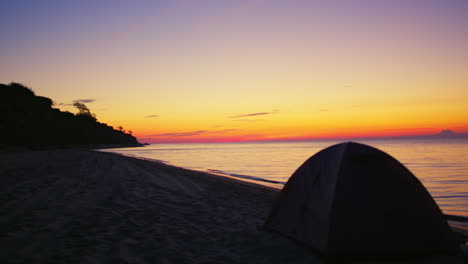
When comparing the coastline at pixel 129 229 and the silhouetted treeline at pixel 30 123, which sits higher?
the silhouetted treeline at pixel 30 123

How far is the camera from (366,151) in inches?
214

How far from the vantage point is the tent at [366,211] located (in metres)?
4.87

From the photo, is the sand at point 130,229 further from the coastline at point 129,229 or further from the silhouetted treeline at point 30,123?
the silhouetted treeline at point 30,123

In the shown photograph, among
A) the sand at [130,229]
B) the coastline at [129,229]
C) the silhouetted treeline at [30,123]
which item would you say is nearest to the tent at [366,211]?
the sand at [130,229]

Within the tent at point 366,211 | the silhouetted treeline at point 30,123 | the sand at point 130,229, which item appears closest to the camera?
the tent at point 366,211

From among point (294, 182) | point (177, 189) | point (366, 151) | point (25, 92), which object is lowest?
point (177, 189)

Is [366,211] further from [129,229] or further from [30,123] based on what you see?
[30,123]

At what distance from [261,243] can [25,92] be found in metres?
88.7

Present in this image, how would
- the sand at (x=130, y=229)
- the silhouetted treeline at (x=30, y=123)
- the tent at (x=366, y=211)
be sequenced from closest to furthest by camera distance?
the tent at (x=366, y=211)
the sand at (x=130, y=229)
the silhouetted treeline at (x=30, y=123)

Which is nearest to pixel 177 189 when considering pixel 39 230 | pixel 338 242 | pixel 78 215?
pixel 78 215

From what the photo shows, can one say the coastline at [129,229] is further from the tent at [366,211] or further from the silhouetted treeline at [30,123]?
the silhouetted treeline at [30,123]

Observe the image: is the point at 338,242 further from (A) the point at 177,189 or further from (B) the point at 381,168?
(A) the point at 177,189

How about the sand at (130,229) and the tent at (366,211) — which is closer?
the tent at (366,211)

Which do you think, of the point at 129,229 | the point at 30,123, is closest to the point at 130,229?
the point at 129,229
